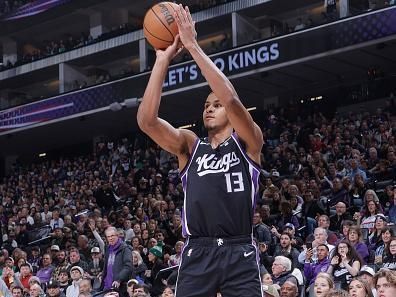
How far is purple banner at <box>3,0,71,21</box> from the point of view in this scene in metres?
30.8

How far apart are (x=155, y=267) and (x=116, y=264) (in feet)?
3.72

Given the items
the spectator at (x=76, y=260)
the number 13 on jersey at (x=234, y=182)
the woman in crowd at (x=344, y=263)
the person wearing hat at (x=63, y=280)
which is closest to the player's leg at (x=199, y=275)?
the number 13 on jersey at (x=234, y=182)

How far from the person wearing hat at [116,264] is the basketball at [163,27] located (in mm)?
7068

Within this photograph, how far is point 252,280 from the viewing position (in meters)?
4.60

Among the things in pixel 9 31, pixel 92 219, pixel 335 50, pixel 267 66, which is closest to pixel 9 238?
pixel 92 219

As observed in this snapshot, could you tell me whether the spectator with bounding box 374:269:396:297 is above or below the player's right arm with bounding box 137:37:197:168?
below

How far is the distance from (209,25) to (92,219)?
1300 centimetres

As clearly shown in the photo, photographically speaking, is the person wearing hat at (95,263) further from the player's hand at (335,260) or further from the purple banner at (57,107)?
the purple banner at (57,107)

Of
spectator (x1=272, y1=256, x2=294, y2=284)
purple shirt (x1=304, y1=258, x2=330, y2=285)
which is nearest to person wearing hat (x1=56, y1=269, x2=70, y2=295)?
spectator (x1=272, y1=256, x2=294, y2=284)

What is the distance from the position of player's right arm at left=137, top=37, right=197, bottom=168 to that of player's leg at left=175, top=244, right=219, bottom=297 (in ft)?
1.95

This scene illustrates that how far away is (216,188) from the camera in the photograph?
4676 mm

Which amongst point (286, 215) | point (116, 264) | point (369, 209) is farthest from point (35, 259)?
point (369, 209)

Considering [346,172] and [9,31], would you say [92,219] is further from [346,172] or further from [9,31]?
[9,31]

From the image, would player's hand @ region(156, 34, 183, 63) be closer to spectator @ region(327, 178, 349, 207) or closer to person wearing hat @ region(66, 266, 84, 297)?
person wearing hat @ region(66, 266, 84, 297)
